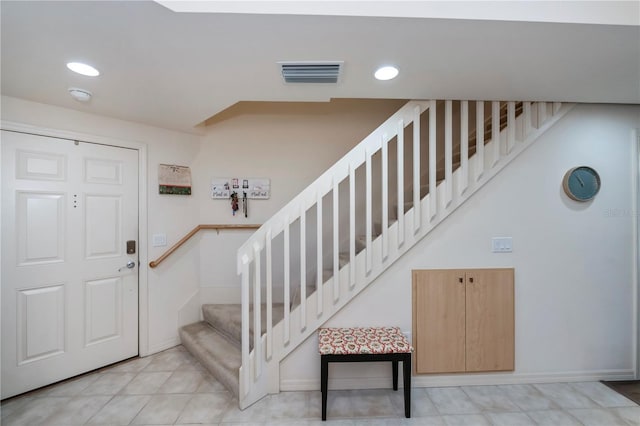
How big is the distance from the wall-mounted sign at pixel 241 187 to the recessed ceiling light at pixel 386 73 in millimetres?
1659

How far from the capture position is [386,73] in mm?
1665

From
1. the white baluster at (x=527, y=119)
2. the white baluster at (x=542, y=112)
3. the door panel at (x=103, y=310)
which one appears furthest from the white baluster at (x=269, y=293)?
the white baluster at (x=542, y=112)

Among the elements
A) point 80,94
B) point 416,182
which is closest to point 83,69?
point 80,94

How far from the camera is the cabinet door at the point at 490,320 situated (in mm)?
2064

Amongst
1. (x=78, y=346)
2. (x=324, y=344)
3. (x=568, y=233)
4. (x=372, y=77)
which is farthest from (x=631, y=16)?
(x=78, y=346)

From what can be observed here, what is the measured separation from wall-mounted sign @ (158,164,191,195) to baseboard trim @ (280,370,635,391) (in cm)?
211

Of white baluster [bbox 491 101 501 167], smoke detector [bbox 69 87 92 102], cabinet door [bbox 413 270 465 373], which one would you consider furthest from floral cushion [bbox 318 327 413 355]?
smoke detector [bbox 69 87 92 102]

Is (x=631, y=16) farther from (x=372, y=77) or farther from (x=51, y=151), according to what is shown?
(x=51, y=151)

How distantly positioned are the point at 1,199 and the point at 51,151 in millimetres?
478

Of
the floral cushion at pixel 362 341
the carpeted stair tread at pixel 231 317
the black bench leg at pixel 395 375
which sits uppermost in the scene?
the floral cushion at pixel 362 341

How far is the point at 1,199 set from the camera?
1.90 metres

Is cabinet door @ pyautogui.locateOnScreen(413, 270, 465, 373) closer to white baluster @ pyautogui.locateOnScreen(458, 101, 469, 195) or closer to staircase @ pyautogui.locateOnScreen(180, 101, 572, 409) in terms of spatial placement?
staircase @ pyautogui.locateOnScreen(180, 101, 572, 409)

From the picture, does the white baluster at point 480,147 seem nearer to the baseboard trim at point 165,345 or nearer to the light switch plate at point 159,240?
the light switch plate at point 159,240

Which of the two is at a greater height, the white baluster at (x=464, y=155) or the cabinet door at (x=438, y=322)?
the white baluster at (x=464, y=155)
